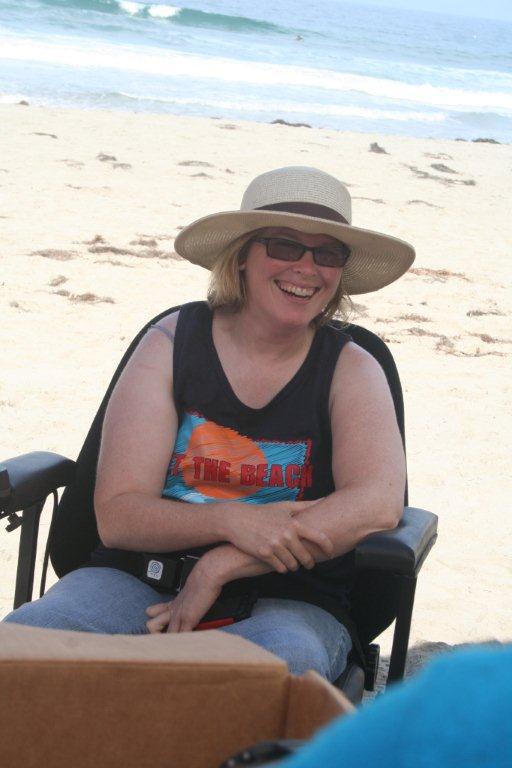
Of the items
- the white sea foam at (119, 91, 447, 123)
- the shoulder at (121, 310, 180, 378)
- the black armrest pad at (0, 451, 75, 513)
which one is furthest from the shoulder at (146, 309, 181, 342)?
the white sea foam at (119, 91, 447, 123)

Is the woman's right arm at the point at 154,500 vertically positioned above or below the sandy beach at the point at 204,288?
above

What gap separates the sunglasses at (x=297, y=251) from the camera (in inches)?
95.7

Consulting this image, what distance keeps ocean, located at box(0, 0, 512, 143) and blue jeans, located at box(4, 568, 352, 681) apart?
52.1 feet

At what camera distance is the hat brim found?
7.91 ft

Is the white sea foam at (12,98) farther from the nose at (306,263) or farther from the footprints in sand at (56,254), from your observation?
the nose at (306,263)

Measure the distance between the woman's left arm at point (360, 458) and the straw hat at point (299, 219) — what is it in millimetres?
253

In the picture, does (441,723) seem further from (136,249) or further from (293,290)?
(136,249)

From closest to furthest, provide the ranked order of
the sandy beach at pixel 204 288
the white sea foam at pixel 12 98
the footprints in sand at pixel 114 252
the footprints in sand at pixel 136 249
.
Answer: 1. the sandy beach at pixel 204 288
2. the footprints in sand at pixel 114 252
3. the footprints in sand at pixel 136 249
4. the white sea foam at pixel 12 98

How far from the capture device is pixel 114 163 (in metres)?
11.2

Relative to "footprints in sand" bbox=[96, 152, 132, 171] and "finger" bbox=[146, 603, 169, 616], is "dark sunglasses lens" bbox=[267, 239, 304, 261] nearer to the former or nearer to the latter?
"finger" bbox=[146, 603, 169, 616]

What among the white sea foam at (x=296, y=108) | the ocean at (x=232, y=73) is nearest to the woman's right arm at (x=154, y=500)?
the ocean at (x=232, y=73)

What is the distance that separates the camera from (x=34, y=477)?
7.45 ft

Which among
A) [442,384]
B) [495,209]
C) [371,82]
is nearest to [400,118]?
[371,82]

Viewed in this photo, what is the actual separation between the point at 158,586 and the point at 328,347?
0.68 meters
